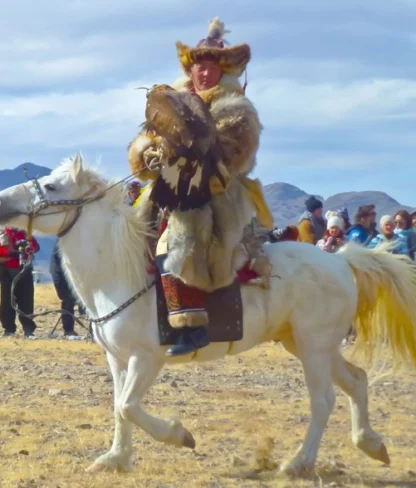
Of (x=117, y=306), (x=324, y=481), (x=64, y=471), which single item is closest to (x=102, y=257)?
(x=117, y=306)

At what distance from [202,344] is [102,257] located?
83 cm

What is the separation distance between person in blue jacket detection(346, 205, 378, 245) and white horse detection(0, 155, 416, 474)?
594 cm

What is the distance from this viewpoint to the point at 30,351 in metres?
13.5

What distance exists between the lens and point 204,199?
6809 millimetres

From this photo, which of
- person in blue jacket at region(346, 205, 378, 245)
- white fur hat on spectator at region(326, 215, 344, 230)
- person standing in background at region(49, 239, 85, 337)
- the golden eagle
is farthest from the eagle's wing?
person standing in background at region(49, 239, 85, 337)

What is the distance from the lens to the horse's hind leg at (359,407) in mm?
7383

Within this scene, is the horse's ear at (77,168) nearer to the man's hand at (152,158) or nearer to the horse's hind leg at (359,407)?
the man's hand at (152,158)

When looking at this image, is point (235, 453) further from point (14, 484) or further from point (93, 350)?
point (93, 350)

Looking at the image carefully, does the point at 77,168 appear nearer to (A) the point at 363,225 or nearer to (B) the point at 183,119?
(B) the point at 183,119

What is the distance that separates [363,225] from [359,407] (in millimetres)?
6593

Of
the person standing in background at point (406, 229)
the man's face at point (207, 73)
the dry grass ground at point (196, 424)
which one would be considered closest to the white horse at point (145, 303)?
the dry grass ground at point (196, 424)

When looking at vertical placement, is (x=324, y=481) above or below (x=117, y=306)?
below

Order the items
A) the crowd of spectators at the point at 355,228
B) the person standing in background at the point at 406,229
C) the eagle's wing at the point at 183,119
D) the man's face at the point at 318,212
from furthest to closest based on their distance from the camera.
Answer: the man's face at the point at 318,212
the person standing in background at the point at 406,229
the crowd of spectators at the point at 355,228
the eagle's wing at the point at 183,119

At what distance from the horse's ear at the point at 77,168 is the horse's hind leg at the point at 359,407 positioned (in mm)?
2117
